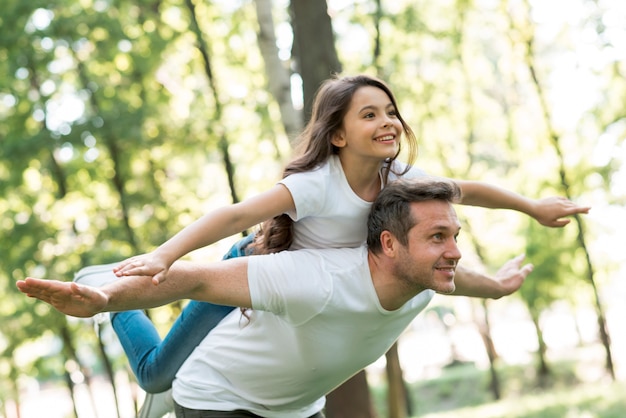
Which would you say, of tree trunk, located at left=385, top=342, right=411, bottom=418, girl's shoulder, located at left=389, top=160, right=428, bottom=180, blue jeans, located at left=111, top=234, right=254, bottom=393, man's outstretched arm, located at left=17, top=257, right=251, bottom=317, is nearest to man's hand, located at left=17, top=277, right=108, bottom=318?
man's outstretched arm, located at left=17, top=257, right=251, bottom=317

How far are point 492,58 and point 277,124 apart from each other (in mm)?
13650

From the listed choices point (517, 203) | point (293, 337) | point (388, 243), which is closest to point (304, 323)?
point (293, 337)

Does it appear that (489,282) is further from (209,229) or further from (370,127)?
(209,229)

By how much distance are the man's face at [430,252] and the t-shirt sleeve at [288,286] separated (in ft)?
1.09

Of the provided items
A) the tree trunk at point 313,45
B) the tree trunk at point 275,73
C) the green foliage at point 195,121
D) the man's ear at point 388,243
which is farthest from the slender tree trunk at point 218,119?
the man's ear at point 388,243

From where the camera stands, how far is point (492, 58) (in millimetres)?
24609

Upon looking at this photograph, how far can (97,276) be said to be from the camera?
3912 millimetres

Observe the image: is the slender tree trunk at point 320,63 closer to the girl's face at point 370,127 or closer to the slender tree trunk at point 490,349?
the girl's face at point 370,127

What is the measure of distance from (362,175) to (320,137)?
0.26 metres

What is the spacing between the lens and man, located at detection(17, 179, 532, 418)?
9.94 ft

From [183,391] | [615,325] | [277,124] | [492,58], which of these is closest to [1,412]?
[277,124]

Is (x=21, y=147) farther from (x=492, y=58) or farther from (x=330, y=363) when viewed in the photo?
(x=492, y=58)

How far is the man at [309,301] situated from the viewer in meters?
3.03

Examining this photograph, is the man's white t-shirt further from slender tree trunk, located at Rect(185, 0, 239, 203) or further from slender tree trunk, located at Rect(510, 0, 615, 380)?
slender tree trunk, located at Rect(510, 0, 615, 380)
